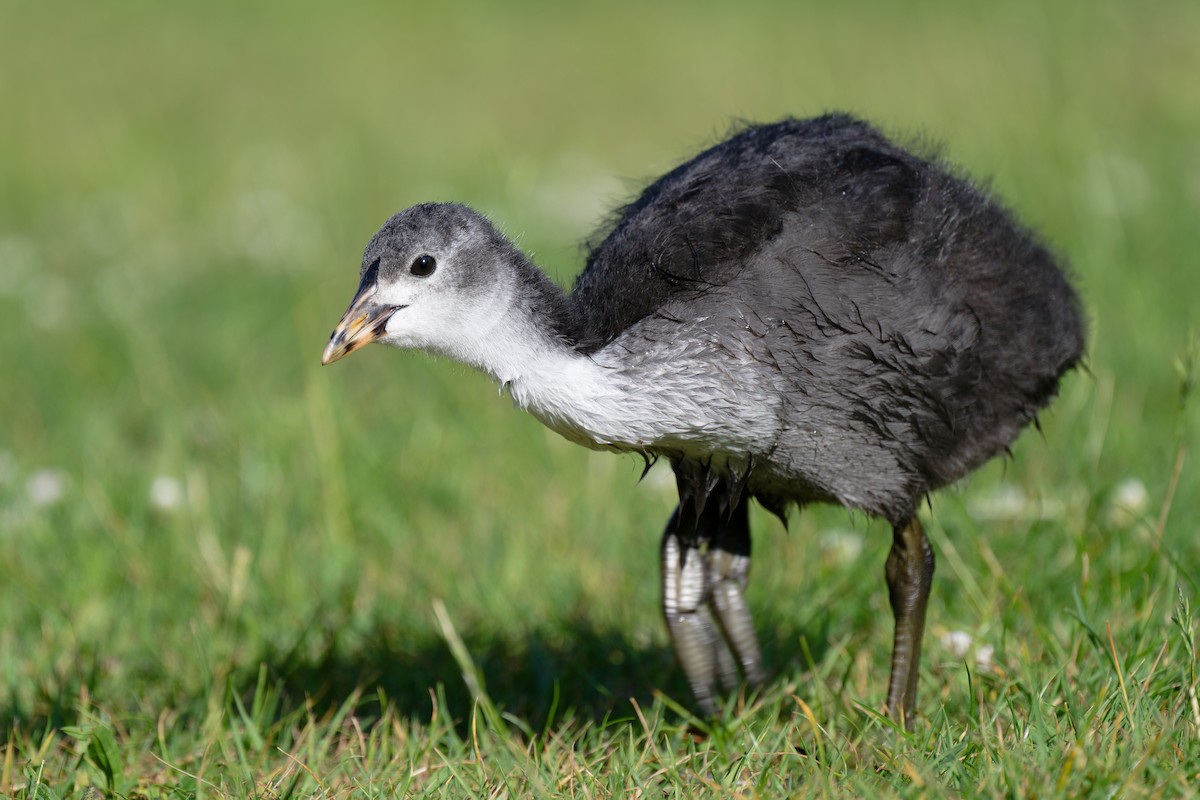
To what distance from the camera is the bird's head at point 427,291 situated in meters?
3.18

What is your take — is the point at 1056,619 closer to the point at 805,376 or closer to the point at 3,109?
the point at 805,376

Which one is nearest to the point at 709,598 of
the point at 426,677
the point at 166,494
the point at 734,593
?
the point at 734,593

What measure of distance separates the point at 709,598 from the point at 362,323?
1.27 meters

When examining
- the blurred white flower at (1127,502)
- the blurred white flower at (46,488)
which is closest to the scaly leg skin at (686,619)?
the blurred white flower at (1127,502)

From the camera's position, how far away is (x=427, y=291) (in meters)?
3.21

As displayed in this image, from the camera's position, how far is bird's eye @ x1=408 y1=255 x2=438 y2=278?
10.6 feet

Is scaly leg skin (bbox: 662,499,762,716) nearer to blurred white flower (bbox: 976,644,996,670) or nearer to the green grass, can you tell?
the green grass

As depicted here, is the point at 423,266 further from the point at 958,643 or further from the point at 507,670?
the point at 958,643

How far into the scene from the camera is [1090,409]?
17.5 ft

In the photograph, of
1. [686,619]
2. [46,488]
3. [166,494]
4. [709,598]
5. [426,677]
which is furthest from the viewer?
[46,488]

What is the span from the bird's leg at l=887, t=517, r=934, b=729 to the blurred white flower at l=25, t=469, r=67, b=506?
3081mm

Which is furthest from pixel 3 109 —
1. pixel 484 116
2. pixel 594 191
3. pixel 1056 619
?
pixel 1056 619

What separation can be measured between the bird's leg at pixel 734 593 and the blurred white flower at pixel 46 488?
2.57 meters

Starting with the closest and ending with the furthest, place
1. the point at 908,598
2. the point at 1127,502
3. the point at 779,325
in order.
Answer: the point at 779,325 < the point at 908,598 < the point at 1127,502
